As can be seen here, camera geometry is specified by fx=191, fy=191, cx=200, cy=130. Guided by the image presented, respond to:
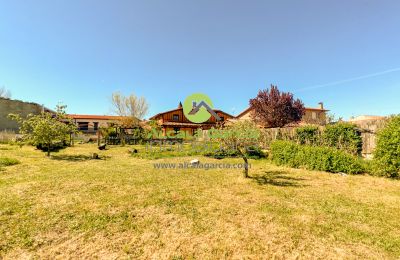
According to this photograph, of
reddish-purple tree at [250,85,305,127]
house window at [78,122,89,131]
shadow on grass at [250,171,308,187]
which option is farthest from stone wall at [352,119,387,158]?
house window at [78,122,89,131]

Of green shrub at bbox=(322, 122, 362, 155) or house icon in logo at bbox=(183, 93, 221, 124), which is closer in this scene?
green shrub at bbox=(322, 122, 362, 155)

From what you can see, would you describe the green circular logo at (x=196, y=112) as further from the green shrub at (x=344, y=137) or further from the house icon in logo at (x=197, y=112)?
the green shrub at (x=344, y=137)

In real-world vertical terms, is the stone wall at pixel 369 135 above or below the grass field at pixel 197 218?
above

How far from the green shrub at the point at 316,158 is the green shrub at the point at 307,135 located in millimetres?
2252

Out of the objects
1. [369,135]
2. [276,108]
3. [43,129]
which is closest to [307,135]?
[369,135]

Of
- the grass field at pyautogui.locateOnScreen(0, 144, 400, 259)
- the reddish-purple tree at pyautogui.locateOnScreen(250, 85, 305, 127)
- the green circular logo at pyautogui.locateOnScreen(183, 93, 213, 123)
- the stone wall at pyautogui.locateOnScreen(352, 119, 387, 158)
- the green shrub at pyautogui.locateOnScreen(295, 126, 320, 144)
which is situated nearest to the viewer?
the grass field at pyautogui.locateOnScreen(0, 144, 400, 259)

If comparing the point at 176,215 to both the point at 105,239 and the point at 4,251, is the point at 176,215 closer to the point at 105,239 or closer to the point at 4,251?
the point at 105,239

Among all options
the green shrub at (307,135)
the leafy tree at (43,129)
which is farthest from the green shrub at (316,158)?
the leafy tree at (43,129)

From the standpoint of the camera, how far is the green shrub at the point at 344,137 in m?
10.3

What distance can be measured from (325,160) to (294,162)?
1.54m

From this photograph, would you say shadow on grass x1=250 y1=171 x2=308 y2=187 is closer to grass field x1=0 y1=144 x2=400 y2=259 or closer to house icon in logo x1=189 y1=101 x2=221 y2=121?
grass field x1=0 y1=144 x2=400 y2=259

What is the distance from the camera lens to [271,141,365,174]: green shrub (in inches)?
349

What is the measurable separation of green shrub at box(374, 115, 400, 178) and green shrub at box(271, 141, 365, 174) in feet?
2.58

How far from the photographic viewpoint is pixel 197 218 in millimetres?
4445
